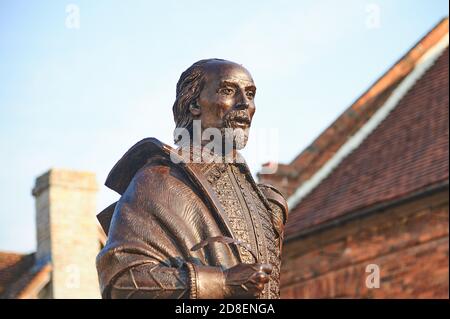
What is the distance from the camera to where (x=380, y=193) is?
80.4ft

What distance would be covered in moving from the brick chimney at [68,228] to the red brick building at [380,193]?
3564 mm

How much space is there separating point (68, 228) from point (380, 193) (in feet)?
23.3

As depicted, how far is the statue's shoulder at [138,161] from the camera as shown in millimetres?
6598

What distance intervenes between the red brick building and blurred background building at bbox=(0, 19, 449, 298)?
0.02m

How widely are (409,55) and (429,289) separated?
497cm

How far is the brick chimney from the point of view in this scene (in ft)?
94.2

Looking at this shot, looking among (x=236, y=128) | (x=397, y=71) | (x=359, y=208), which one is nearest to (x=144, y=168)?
(x=236, y=128)

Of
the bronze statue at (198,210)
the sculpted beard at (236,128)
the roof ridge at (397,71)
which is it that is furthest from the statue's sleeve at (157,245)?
the roof ridge at (397,71)

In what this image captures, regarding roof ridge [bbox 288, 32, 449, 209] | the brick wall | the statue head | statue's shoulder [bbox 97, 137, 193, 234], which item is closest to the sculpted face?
the statue head

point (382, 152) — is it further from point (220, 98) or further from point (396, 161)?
point (220, 98)

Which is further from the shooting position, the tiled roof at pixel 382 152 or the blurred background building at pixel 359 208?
the tiled roof at pixel 382 152

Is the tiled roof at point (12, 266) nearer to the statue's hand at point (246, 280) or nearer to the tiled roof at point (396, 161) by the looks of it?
the tiled roof at point (396, 161)

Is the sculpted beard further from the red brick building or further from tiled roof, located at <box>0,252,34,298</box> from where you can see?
tiled roof, located at <box>0,252,34,298</box>
